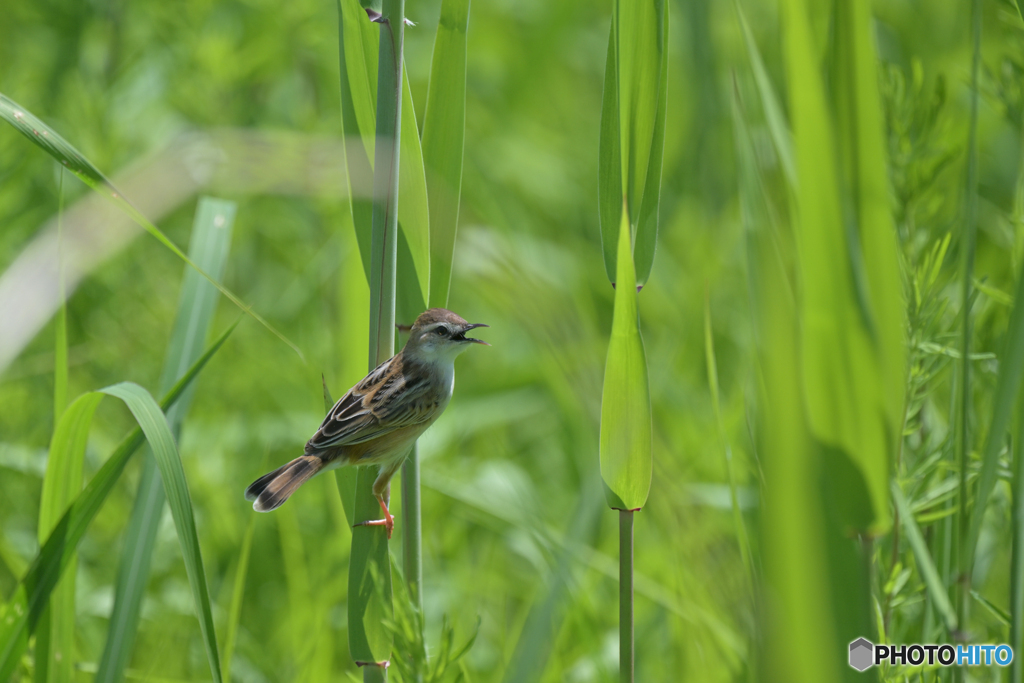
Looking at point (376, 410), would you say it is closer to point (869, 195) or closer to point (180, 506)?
point (180, 506)

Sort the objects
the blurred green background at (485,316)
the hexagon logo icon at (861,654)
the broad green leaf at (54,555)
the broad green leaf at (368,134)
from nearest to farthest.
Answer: the hexagon logo icon at (861,654)
the broad green leaf at (368,134)
the broad green leaf at (54,555)
the blurred green background at (485,316)

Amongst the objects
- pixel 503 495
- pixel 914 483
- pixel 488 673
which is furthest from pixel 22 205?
pixel 914 483

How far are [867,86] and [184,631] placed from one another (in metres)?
2.80

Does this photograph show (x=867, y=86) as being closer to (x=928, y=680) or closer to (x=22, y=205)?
(x=928, y=680)

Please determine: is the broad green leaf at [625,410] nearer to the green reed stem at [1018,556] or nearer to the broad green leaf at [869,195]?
the broad green leaf at [869,195]

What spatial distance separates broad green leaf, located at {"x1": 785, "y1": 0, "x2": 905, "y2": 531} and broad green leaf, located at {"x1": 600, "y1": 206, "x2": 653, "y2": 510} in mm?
355

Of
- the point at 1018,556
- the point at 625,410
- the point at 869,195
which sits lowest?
the point at 1018,556

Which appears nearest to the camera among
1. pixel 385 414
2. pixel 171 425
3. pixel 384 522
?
pixel 384 522

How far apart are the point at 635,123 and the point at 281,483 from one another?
104 centimetres

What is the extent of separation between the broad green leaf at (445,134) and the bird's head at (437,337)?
114mm

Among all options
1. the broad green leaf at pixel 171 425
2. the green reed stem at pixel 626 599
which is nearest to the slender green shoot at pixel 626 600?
the green reed stem at pixel 626 599

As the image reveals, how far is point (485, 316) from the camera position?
16.2ft

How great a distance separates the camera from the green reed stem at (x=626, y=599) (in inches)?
48.6

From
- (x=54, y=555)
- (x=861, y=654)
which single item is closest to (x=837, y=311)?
(x=861, y=654)
